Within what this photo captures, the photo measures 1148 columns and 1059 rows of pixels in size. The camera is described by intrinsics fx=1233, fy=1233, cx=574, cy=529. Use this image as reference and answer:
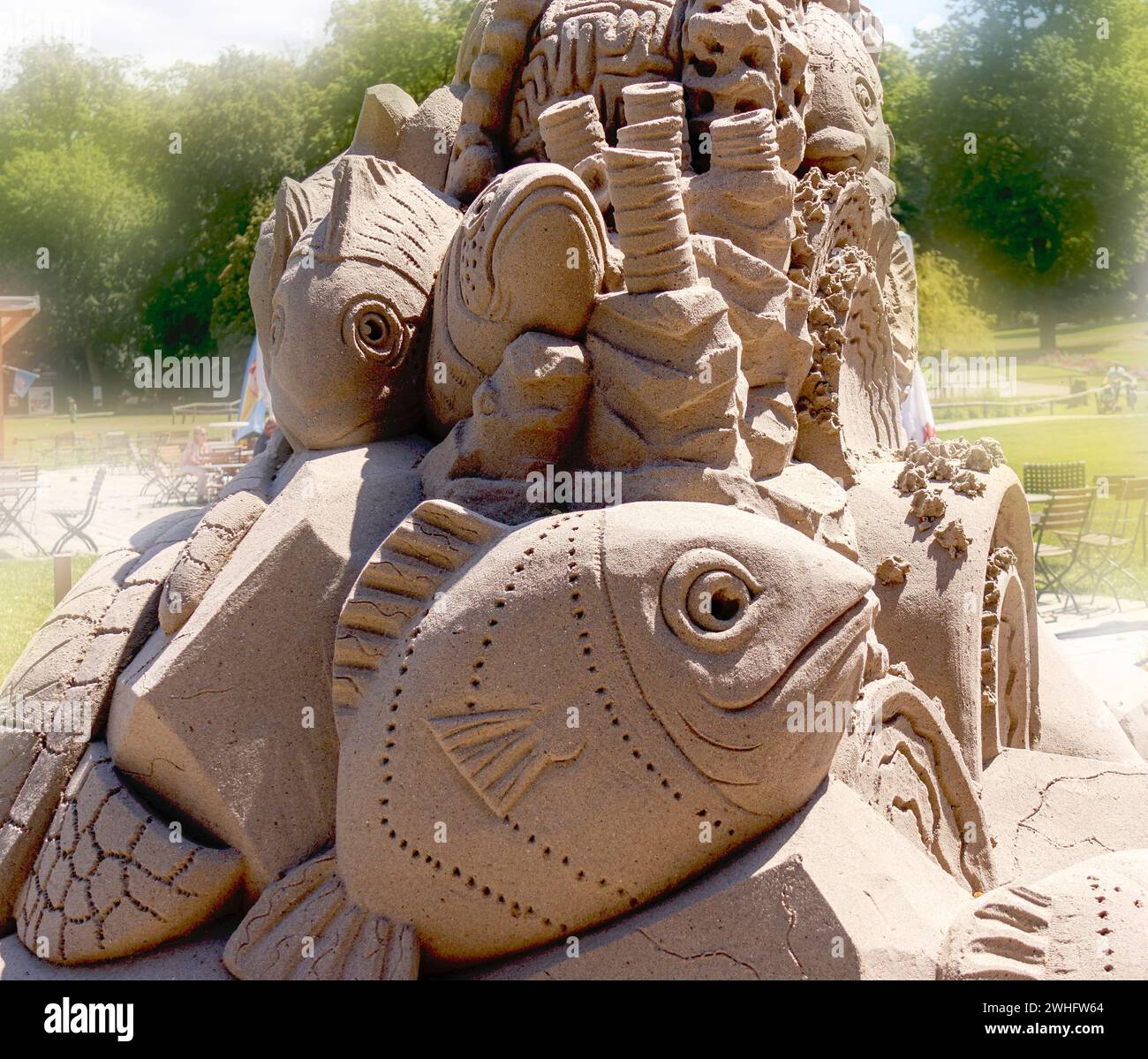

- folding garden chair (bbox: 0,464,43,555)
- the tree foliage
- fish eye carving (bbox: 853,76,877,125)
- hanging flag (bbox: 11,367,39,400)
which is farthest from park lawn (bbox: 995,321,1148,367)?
hanging flag (bbox: 11,367,39,400)

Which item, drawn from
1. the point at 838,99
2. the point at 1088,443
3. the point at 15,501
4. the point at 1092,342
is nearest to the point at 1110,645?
the point at 838,99

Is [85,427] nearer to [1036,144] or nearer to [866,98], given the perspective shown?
[1036,144]

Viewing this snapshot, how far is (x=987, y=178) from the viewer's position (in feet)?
73.3

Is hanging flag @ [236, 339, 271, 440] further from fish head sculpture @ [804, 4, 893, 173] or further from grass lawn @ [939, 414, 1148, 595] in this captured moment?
grass lawn @ [939, 414, 1148, 595]

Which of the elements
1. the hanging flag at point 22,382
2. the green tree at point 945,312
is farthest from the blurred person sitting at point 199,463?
the green tree at point 945,312

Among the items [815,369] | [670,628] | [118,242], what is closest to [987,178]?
[118,242]

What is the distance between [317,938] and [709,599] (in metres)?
1.21

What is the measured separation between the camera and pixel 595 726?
2734 millimetres

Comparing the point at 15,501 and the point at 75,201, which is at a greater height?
the point at 75,201

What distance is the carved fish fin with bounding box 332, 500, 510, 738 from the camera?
9.65 ft

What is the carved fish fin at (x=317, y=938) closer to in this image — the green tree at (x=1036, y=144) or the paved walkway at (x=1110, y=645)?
the paved walkway at (x=1110, y=645)

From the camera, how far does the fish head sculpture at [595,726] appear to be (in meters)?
2.72

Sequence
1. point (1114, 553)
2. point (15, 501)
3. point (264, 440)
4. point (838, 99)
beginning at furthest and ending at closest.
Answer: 1. point (15, 501)
2. point (1114, 553)
3. point (264, 440)
4. point (838, 99)
